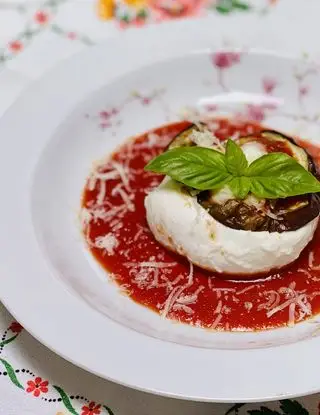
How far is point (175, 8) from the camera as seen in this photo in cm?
371

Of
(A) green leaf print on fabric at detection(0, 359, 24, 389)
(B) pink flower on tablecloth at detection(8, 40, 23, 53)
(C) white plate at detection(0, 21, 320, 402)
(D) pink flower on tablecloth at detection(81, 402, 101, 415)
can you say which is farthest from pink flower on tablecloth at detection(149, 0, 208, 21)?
(D) pink flower on tablecloth at detection(81, 402, 101, 415)

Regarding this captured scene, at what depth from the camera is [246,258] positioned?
2500 millimetres

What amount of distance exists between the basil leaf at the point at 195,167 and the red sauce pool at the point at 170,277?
0.35 m

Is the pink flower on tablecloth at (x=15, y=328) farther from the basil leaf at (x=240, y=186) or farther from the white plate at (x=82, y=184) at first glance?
the basil leaf at (x=240, y=186)

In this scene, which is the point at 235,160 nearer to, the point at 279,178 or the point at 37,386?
the point at 279,178

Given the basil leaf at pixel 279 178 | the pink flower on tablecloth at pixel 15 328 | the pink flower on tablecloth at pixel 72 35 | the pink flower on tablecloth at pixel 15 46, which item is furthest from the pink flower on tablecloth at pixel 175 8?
the pink flower on tablecloth at pixel 15 328

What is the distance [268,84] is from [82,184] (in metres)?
1.05

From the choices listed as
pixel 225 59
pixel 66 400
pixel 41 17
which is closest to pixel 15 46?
pixel 41 17

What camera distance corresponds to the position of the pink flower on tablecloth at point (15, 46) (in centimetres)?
341

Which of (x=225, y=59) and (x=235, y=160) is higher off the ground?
(x=225, y=59)

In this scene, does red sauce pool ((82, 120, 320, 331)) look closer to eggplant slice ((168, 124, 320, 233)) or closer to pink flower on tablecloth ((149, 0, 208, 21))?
eggplant slice ((168, 124, 320, 233))

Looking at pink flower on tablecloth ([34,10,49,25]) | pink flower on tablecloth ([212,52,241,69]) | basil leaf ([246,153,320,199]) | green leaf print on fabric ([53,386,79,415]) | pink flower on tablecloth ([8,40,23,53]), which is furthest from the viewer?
pink flower on tablecloth ([34,10,49,25])

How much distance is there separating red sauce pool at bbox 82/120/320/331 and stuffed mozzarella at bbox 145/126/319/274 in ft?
0.23

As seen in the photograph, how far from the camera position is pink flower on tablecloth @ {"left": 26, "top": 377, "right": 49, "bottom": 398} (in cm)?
223
